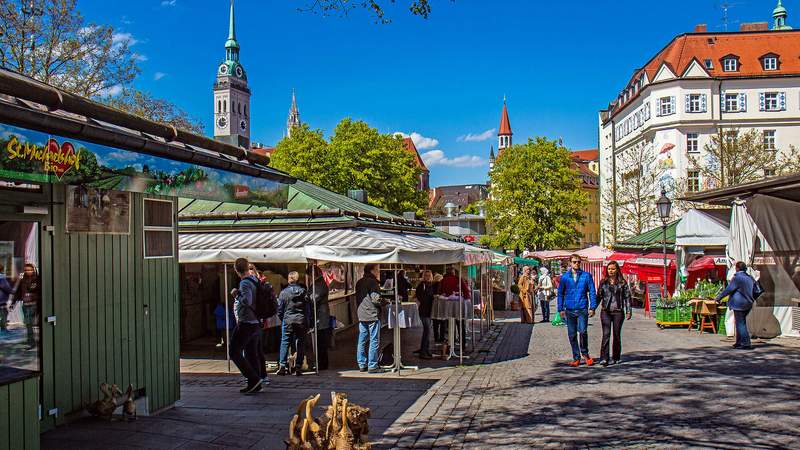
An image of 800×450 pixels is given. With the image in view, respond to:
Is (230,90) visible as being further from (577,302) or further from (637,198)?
(577,302)

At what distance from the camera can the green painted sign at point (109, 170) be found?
4.40 metres

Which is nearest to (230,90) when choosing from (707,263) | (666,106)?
(666,106)

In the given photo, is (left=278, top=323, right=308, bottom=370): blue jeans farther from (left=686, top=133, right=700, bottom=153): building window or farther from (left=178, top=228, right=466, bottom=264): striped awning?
(left=686, top=133, right=700, bottom=153): building window

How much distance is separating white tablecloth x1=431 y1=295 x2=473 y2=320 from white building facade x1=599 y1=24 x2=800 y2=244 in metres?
45.6

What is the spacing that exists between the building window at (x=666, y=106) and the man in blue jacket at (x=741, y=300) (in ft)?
160

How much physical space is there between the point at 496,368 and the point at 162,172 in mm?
7189

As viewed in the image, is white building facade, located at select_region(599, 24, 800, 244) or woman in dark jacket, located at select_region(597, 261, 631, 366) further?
white building facade, located at select_region(599, 24, 800, 244)

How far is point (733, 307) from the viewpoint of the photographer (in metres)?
13.4

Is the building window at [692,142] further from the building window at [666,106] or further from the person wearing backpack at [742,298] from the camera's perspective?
the person wearing backpack at [742,298]

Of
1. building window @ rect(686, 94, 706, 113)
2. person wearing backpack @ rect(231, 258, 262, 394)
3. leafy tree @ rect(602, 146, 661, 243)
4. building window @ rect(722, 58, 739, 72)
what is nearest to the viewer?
person wearing backpack @ rect(231, 258, 262, 394)

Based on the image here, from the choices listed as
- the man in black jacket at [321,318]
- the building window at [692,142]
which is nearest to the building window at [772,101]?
the building window at [692,142]

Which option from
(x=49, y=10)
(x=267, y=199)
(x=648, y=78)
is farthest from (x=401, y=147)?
(x=267, y=199)

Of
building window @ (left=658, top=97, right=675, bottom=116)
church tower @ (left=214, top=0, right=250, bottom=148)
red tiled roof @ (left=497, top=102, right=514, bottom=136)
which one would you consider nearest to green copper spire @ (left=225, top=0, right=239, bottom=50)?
church tower @ (left=214, top=0, right=250, bottom=148)

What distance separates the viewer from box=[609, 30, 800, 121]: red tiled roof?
193ft
